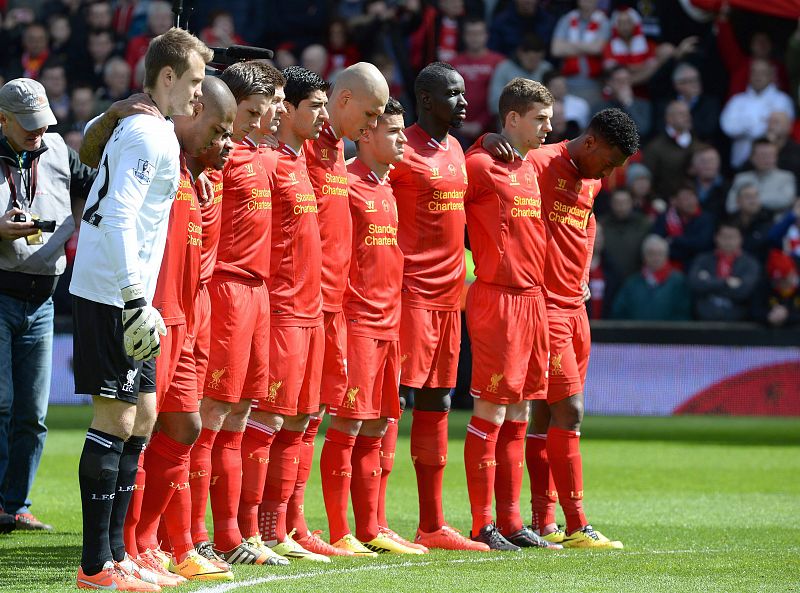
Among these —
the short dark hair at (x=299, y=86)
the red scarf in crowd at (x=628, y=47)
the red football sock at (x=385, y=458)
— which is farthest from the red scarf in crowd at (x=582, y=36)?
the short dark hair at (x=299, y=86)

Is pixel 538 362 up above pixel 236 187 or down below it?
below

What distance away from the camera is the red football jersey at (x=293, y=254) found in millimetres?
7414

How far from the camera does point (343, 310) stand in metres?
7.82

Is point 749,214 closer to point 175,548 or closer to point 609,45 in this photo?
point 609,45

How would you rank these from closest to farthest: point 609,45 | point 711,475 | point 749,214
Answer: point 711,475
point 749,214
point 609,45

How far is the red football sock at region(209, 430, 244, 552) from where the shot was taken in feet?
23.2

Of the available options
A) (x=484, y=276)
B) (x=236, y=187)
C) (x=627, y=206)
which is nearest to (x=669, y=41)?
(x=627, y=206)

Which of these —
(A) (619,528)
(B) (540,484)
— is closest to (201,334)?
(B) (540,484)

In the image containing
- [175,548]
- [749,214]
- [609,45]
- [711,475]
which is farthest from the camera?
[609,45]

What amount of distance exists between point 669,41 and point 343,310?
1270cm

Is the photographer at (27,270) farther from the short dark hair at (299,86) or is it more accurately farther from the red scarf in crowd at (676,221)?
the red scarf in crowd at (676,221)

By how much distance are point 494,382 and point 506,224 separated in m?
0.90

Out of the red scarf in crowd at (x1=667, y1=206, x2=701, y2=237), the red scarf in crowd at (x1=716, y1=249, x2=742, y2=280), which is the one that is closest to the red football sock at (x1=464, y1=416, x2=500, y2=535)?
the red scarf in crowd at (x1=716, y1=249, x2=742, y2=280)

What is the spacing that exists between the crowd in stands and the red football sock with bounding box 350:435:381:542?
912 centimetres
